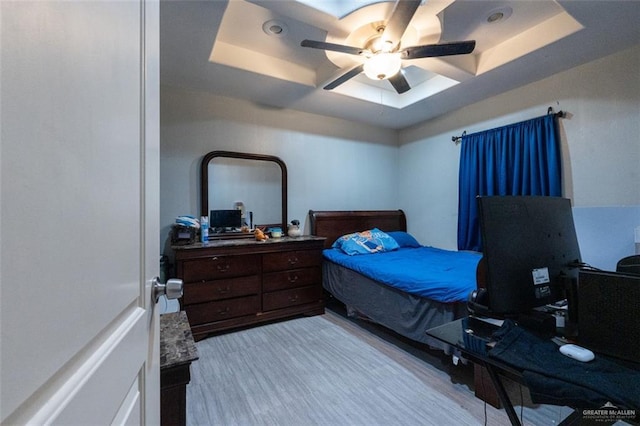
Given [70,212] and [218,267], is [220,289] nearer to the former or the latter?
[218,267]

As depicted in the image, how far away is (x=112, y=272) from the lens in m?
0.47

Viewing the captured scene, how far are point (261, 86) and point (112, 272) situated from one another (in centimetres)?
289

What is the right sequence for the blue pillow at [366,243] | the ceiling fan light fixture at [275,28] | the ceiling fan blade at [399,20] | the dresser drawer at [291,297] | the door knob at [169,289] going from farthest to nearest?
the blue pillow at [366,243]
the dresser drawer at [291,297]
the ceiling fan light fixture at [275,28]
the ceiling fan blade at [399,20]
the door knob at [169,289]

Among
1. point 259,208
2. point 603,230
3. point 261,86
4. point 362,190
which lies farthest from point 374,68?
point 362,190

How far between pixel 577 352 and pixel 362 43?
2.12 metres

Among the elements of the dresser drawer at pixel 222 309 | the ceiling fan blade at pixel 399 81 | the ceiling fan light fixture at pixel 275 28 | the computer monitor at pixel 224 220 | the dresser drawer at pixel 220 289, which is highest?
the ceiling fan light fixture at pixel 275 28

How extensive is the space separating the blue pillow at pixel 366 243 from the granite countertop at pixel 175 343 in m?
2.13

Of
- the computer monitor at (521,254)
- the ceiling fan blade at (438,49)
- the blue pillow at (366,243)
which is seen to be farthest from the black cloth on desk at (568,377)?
the blue pillow at (366,243)

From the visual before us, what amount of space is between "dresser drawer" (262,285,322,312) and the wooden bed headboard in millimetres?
752

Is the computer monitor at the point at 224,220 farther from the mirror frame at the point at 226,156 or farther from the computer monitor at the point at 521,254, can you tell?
the computer monitor at the point at 521,254

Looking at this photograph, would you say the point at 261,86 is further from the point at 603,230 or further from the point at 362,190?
the point at 603,230

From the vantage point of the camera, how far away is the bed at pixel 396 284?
203cm

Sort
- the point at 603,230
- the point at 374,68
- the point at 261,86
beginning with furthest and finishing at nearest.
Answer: the point at 261,86 → the point at 374,68 → the point at 603,230

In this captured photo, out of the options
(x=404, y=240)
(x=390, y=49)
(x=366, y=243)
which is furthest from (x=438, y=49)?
(x=404, y=240)
